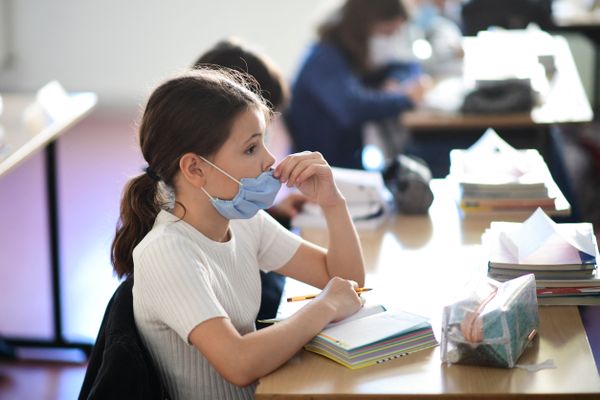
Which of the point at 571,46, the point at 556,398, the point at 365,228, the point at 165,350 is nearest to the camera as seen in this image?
the point at 556,398

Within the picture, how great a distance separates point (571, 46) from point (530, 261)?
4625mm

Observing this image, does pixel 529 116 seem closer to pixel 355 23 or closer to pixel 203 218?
pixel 355 23

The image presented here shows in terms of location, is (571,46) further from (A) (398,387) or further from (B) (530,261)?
(A) (398,387)

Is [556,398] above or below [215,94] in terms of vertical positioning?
below

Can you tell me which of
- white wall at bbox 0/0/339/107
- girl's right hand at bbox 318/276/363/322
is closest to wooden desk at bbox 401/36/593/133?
girl's right hand at bbox 318/276/363/322

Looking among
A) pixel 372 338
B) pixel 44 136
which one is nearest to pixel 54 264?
pixel 44 136

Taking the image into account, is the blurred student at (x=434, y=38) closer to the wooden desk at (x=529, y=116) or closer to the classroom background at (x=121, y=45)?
the wooden desk at (x=529, y=116)

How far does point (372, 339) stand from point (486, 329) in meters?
0.19

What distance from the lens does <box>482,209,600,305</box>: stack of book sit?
1.82 m

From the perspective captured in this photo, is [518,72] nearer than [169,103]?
No

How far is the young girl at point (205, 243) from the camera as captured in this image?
1566 millimetres

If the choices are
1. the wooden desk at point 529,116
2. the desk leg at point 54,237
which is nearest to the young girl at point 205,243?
the desk leg at point 54,237

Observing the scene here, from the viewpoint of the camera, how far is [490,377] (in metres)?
1.53

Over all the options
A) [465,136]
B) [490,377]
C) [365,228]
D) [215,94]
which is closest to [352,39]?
[465,136]
